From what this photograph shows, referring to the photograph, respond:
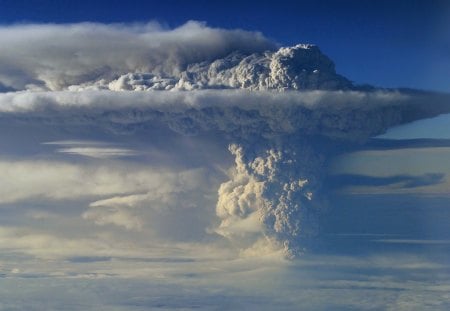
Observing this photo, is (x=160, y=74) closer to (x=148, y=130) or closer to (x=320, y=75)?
(x=148, y=130)

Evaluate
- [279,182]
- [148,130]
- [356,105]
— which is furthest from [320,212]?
[148,130]

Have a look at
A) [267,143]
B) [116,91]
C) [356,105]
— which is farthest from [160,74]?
[356,105]

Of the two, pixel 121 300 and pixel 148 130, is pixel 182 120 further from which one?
pixel 121 300

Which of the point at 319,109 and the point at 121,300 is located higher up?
the point at 319,109

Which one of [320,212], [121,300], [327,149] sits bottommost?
[121,300]

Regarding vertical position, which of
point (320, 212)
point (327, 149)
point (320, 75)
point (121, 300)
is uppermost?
point (320, 75)

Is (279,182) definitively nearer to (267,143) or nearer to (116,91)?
(267,143)

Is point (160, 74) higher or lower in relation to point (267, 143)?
higher

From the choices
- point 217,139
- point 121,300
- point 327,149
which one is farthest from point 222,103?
point 121,300
